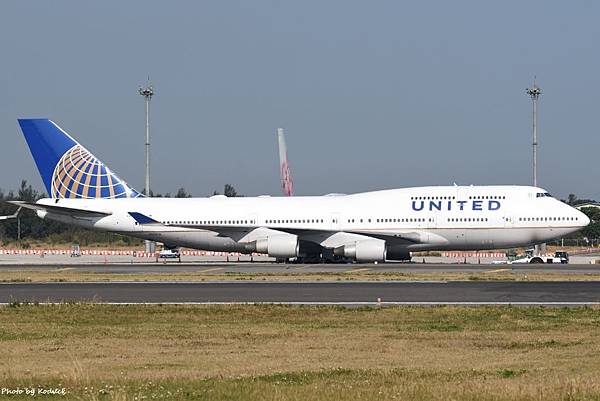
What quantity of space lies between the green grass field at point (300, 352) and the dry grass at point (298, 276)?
12974 mm

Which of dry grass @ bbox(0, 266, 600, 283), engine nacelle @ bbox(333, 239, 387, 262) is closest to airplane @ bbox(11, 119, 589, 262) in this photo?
engine nacelle @ bbox(333, 239, 387, 262)

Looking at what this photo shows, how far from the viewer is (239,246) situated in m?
60.1

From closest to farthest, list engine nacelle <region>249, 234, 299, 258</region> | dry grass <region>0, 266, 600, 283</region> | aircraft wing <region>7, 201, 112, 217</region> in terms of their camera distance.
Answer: dry grass <region>0, 266, 600, 283</region> < engine nacelle <region>249, 234, 299, 258</region> < aircraft wing <region>7, 201, 112, 217</region>

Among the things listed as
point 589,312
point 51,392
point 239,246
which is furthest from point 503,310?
point 239,246

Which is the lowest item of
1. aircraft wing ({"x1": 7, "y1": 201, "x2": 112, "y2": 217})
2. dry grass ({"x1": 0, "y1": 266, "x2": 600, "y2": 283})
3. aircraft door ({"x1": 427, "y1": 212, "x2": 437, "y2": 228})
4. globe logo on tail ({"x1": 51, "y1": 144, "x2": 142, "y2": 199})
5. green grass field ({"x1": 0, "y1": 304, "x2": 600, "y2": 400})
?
green grass field ({"x1": 0, "y1": 304, "x2": 600, "y2": 400})

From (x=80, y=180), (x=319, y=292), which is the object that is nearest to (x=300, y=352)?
(x=319, y=292)

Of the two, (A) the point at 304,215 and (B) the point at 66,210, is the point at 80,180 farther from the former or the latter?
(A) the point at 304,215

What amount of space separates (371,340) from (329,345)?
124 cm

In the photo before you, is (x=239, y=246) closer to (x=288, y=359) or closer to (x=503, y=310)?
(x=503, y=310)

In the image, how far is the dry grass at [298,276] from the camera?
133 ft

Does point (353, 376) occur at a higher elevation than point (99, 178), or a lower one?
lower

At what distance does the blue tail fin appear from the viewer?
62.5m

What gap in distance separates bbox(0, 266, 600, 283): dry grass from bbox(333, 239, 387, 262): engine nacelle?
920cm

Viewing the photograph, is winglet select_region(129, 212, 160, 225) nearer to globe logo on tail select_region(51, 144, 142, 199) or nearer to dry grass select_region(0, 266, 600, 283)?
globe logo on tail select_region(51, 144, 142, 199)
